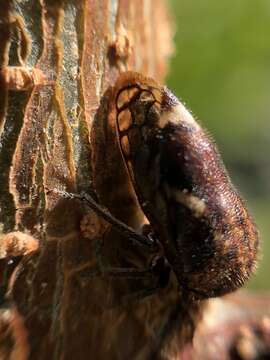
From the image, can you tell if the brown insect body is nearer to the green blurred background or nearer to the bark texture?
the bark texture

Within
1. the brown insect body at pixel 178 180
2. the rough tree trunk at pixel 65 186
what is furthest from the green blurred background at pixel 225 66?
the rough tree trunk at pixel 65 186

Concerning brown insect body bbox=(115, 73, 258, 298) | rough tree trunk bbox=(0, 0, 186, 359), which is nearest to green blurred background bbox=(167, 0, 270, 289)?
brown insect body bbox=(115, 73, 258, 298)

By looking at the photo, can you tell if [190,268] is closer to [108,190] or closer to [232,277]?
[232,277]

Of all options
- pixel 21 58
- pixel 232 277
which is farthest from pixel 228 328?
pixel 21 58

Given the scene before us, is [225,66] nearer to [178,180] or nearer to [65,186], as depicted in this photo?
[178,180]

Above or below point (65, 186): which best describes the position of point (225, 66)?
above

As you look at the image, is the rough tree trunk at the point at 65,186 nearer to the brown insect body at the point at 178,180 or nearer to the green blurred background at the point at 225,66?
the brown insect body at the point at 178,180

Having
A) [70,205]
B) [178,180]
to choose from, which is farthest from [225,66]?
[70,205]
